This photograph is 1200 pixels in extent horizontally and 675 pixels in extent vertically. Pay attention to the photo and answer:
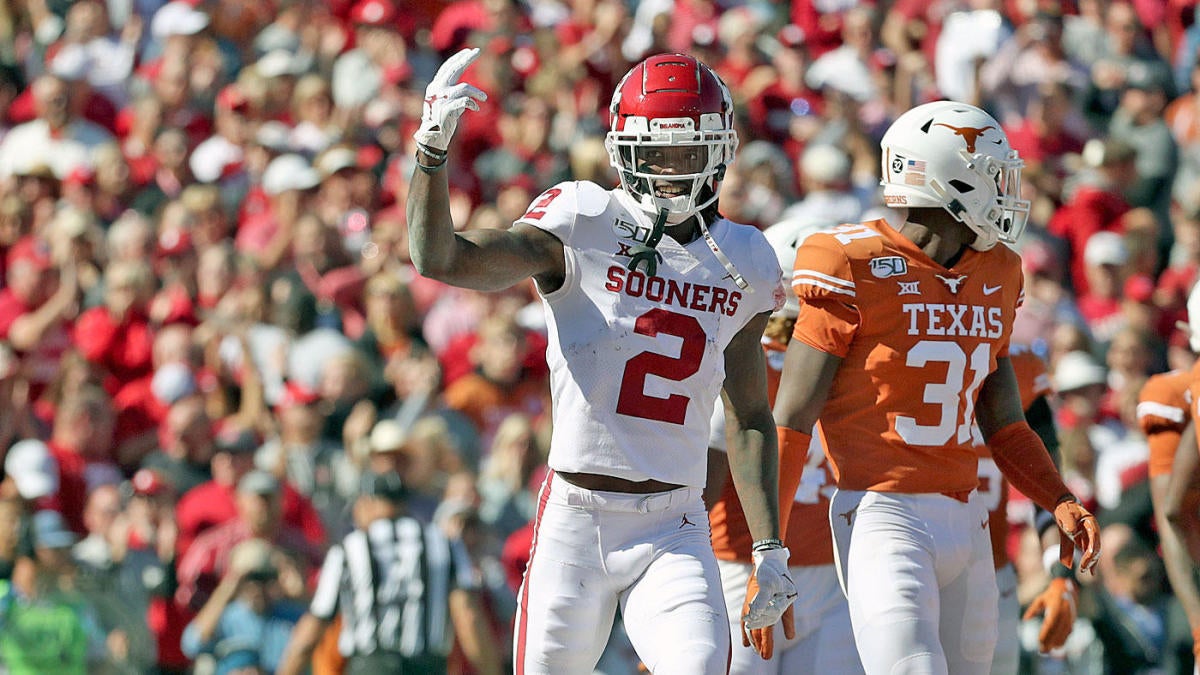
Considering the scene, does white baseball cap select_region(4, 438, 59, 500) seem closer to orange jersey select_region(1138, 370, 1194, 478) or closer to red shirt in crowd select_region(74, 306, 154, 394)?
red shirt in crowd select_region(74, 306, 154, 394)

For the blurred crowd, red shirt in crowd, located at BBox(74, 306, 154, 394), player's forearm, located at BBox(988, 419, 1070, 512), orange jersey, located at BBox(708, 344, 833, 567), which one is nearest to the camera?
player's forearm, located at BBox(988, 419, 1070, 512)

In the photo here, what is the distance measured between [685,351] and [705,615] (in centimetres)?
65

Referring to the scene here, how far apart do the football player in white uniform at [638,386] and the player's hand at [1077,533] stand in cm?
96

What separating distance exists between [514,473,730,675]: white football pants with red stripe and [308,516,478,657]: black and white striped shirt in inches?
123

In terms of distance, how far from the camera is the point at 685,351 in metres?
4.73

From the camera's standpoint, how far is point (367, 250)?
1030cm

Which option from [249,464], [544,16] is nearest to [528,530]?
[249,464]

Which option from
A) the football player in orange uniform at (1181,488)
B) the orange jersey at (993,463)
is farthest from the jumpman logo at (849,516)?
the football player in orange uniform at (1181,488)

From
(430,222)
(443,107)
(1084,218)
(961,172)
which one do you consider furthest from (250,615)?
(1084,218)

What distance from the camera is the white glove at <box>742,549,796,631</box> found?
15.5 ft

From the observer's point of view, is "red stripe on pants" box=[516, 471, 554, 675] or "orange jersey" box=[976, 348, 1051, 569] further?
"orange jersey" box=[976, 348, 1051, 569]

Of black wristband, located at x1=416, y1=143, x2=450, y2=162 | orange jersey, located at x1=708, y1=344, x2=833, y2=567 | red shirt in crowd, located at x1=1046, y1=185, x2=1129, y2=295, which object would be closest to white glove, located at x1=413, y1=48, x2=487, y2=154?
black wristband, located at x1=416, y1=143, x2=450, y2=162

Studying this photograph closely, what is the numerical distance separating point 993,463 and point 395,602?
2.69 metres

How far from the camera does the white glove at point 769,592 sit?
4738mm
